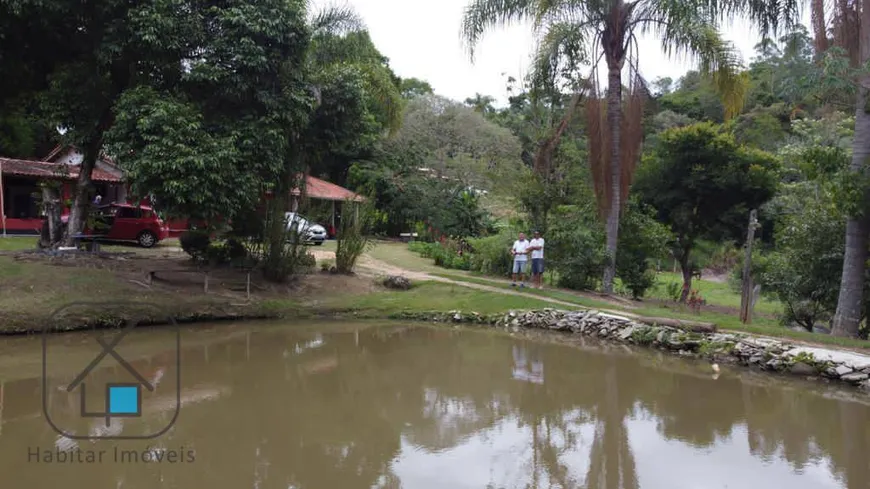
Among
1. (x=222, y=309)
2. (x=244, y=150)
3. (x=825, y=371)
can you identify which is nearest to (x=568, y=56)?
(x=244, y=150)

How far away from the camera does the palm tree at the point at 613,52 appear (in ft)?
45.2

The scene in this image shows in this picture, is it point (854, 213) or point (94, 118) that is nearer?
point (854, 213)

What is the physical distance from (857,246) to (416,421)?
A: 29.4ft

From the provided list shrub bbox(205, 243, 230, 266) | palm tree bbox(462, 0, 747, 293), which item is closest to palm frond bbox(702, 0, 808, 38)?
palm tree bbox(462, 0, 747, 293)

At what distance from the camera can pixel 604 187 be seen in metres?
14.9

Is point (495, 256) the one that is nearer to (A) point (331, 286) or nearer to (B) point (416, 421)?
(A) point (331, 286)

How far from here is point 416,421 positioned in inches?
273

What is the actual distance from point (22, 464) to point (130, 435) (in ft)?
3.09

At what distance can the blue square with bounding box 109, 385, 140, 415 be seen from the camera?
6.86 meters

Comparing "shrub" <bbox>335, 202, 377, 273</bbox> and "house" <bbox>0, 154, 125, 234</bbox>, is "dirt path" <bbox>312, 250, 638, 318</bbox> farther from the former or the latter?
"house" <bbox>0, 154, 125, 234</bbox>

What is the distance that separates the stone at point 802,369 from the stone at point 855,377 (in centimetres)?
45

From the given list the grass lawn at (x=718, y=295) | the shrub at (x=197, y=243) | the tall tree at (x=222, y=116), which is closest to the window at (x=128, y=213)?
the shrub at (x=197, y=243)

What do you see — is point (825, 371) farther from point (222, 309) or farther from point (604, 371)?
point (222, 309)

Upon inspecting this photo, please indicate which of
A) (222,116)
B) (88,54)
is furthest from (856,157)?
(88,54)
